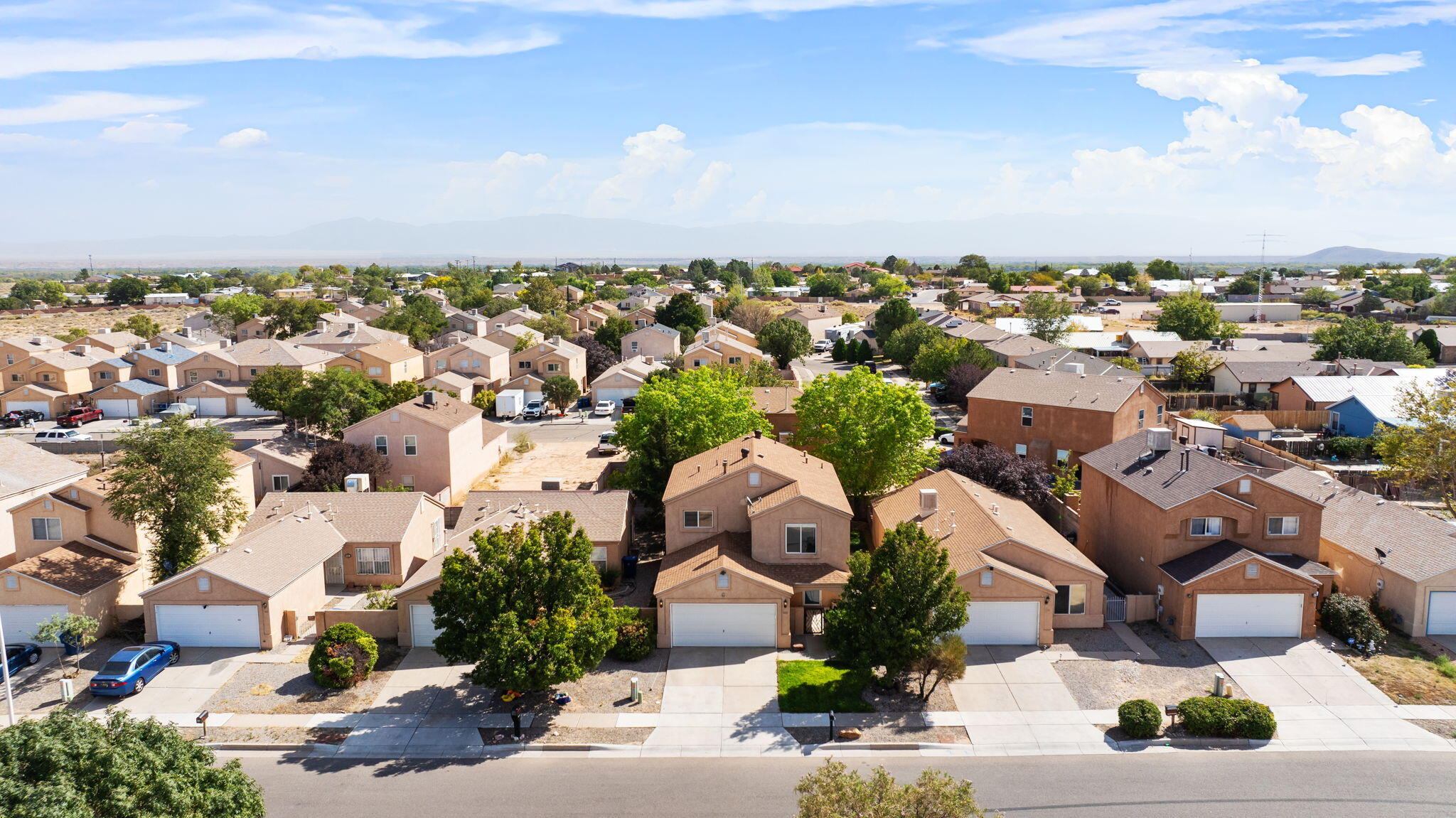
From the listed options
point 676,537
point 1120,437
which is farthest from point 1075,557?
point 1120,437

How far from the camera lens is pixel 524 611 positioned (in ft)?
82.5

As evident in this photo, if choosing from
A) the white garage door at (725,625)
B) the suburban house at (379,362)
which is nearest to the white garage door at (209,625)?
the white garage door at (725,625)

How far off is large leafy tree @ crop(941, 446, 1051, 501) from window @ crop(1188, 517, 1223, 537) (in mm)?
10742

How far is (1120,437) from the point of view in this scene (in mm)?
51750

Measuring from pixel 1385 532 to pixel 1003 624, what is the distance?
652 inches

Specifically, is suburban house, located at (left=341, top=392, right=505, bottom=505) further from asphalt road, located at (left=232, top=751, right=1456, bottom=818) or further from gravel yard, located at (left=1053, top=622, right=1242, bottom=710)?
gravel yard, located at (left=1053, top=622, right=1242, bottom=710)

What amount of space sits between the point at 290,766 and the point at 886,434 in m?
28.0

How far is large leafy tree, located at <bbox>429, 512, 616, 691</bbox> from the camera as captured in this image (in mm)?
24156

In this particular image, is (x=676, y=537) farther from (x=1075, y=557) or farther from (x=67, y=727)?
(x=67, y=727)

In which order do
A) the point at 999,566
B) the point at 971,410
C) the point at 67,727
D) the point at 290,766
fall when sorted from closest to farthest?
the point at 67,727, the point at 290,766, the point at 999,566, the point at 971,410

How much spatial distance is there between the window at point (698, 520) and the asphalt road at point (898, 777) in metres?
11.9

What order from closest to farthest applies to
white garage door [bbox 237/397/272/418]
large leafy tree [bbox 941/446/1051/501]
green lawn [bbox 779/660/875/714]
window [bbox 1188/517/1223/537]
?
1. green lawn [bbox 779/660/875/714]
2. window [bbox 1188/517/1223/537]
3. large leafy tree [bbox 941/446/1051/501]
4. white garage door [bbox 237/397/272/418]

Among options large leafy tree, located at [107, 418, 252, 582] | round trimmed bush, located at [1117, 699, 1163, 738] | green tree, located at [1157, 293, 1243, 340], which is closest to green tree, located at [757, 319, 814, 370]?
green tree, located at [1157, 293, 1243, 340]

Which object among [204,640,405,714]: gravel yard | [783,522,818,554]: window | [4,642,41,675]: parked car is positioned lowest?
[204,640,405,714]: gravel yard
